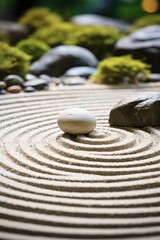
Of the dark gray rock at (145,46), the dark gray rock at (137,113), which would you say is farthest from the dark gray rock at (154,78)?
the dark gray rock at (137,113)

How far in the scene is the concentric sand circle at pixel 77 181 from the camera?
3.68 meters

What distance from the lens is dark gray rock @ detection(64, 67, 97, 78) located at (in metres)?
9.01

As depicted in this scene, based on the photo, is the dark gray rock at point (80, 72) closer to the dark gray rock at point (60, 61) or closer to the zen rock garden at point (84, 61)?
the zen rock garden at point (84, 61)

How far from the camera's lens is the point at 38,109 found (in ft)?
22.4

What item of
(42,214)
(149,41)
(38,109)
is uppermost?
(149,41)

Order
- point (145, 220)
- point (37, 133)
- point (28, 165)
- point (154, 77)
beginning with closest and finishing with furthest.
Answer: point (145, 220), point (28, 165), point (37, 133), point (154, 77)

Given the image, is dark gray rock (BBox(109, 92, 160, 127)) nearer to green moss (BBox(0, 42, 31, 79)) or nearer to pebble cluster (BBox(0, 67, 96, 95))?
pebble cluster (BBox(0, 67, 96, 95))

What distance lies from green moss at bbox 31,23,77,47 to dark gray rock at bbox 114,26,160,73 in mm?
2065

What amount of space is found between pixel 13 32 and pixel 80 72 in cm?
390

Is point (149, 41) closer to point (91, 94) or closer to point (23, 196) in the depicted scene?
point (91, 94)

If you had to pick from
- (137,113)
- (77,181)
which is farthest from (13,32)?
(77,181)

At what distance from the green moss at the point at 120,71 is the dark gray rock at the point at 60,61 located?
1.06 meters

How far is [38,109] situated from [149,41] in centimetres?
370

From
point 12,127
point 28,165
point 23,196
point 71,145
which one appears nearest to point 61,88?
point 12,127
